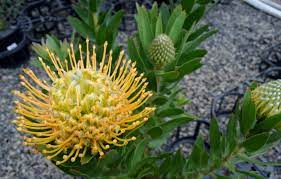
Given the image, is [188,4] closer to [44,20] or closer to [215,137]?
[215,137]

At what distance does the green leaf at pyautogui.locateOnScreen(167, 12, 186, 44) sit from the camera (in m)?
1.07

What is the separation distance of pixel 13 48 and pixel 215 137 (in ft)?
7.18

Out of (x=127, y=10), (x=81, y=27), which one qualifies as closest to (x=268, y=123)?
(x=81, y=27)

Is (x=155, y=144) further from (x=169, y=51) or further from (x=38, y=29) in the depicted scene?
(x=38, y=29)

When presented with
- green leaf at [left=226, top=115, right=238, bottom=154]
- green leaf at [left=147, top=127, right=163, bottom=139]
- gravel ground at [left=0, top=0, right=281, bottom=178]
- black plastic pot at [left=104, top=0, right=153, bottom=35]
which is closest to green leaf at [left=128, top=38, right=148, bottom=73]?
green leaf at [left=147, top=127, right=163, bottom=139]

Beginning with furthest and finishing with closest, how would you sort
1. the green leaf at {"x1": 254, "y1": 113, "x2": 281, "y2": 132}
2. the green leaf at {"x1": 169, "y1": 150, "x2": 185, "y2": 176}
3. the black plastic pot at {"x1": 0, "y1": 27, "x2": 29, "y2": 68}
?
1. the black plastic pot at {"x1": 0, "y1": 27, "x2": 29, "y2": 68}
2. the green leaf at {"x1": 169, "y1": 150, "x2": 185, "y2": 176}
3. the green leaf at {"x1": 254, "y1": 113, "x2": 281, "y2": 132}

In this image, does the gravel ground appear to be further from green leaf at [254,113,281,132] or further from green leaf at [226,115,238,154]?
green leaf at [254,113,281,132]

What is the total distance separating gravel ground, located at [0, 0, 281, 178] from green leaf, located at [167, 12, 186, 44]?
1.38 meters

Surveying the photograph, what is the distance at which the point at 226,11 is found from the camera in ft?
12.2

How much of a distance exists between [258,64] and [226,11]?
90 centimetres

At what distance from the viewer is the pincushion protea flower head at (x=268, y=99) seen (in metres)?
0.92

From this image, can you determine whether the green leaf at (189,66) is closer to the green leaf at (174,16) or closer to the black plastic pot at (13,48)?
the green leaf at (174,16)

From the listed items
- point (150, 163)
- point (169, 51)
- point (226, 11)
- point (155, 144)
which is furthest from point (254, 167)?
point (226, 11)

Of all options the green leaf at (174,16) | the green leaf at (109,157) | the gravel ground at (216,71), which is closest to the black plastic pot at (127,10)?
the gravel ground at (216,71)
